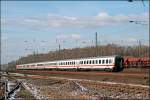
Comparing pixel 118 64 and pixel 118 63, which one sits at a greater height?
pixel 118 63

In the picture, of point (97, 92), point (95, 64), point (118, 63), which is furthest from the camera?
point (95, 64)

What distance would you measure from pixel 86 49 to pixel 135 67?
76.8 m

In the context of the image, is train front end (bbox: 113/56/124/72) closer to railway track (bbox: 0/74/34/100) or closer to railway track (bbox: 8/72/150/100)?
railway track (bbox: 0/74/34/100)

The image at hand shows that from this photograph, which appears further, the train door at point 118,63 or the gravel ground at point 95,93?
the train door at point 118,63

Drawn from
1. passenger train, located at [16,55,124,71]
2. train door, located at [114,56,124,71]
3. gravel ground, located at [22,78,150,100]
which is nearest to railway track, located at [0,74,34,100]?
gravel ground, located at [22,78,150,100]

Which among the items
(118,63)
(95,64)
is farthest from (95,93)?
(95,64)

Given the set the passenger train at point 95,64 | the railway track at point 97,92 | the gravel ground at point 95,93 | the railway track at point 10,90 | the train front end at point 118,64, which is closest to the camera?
the gravel ground at point 95,93

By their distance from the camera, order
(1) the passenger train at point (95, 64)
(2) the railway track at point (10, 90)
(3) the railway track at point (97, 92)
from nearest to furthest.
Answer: (3) the railway track at point (97, 92) < (2) the railway track at point (10, 90) < (1) the passenger train at point (95, 64)

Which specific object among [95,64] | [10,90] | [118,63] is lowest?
[10,90]

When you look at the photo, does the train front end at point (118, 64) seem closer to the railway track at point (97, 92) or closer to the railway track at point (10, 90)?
the railway track at point (10, 90)

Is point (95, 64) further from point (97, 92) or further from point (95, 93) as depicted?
point (95, 93)

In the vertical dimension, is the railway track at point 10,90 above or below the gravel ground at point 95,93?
below

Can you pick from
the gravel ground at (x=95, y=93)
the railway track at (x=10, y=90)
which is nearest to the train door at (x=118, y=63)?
the railway track at (x=10, y=90)

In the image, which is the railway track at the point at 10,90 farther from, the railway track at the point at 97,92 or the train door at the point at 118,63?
the train door at the point at 118,63
